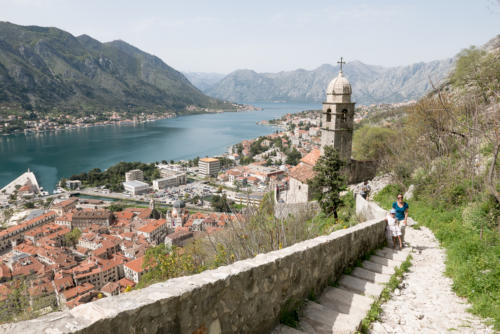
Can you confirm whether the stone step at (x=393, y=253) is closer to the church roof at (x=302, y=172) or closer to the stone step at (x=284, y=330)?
the stone step at (x=284, y=330)

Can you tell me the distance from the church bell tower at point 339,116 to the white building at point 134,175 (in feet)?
161

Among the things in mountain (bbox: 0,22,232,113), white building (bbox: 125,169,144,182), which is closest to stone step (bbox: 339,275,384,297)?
white building (bbox: 125,169,144,182)

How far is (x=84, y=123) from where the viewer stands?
124875mm

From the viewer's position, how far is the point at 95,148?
82.1 m

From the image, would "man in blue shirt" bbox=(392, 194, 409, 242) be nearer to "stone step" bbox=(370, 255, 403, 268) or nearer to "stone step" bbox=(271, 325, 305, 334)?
"stone step" bbox=(370, 255, 403, 268)

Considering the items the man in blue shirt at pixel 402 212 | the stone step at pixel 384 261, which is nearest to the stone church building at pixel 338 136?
the man in blue shirt at pixel 402 212

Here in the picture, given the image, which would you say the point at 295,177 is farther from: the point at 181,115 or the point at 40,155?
the point at 181,115

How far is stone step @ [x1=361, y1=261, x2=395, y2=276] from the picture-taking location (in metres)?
4.37

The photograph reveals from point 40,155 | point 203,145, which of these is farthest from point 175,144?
point 40,155

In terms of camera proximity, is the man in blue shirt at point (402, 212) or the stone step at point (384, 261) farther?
the man in blue shirt at point (402, 212)

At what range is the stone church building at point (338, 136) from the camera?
55.7 feet

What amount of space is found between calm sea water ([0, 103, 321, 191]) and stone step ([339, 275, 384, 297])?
63.4 meters

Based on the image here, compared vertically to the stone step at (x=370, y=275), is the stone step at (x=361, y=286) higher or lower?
higher

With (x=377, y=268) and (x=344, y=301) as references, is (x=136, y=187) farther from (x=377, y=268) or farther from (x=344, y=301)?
(x=344, y=301)
